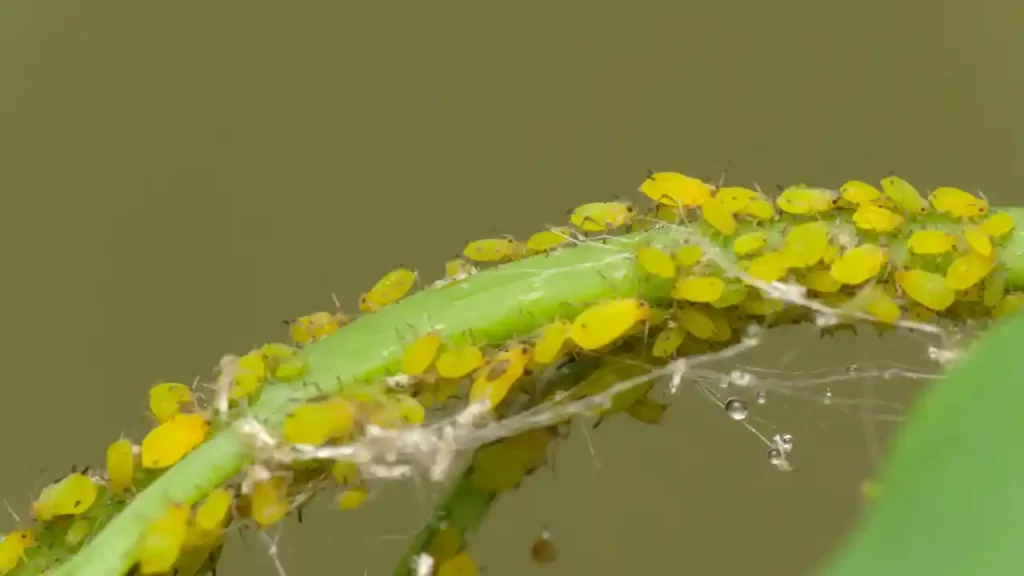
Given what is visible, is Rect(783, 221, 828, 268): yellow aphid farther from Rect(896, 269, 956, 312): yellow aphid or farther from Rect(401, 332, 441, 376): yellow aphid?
Rect(401, 332, 441, 376): yellow aphid

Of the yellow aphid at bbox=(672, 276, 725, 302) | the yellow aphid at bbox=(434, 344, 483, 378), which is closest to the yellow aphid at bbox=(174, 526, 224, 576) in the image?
the yellow aphid at bbox=(434, 344, 483, 378)

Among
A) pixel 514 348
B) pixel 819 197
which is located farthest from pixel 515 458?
pixel 819 197

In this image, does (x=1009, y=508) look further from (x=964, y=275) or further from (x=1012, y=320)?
(x=964, y=275)

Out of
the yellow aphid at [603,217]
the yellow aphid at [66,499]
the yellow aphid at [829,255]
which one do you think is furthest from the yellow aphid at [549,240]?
the yellow aphid at [66,499]

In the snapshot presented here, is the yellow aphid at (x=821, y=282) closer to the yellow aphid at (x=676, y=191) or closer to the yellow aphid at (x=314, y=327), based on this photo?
the yellow aphid at (x=676, y=191)

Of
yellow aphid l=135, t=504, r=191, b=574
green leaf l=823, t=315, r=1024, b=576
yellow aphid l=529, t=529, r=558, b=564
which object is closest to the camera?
green leaf l=823, t=315, r=1024, b=576

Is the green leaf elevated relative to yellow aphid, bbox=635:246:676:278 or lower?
elevated
